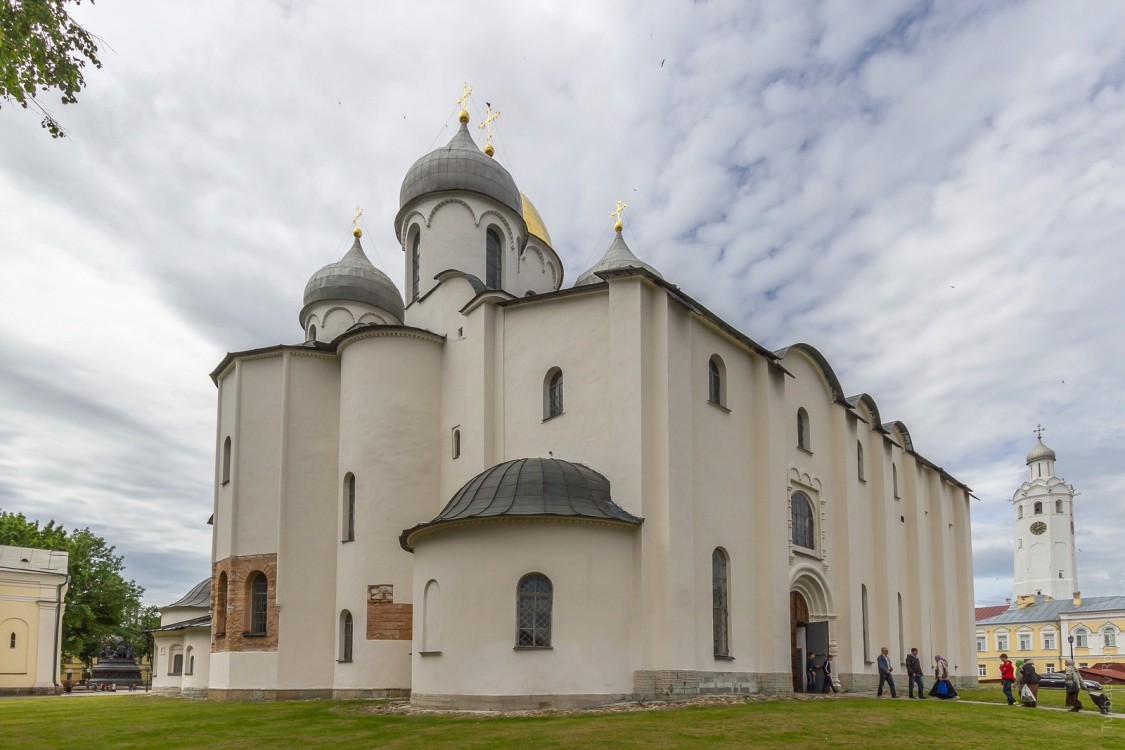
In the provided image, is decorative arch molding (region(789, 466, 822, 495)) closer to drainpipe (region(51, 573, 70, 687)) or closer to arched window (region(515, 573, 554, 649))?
arched window (region(515, 573, 554, 649))

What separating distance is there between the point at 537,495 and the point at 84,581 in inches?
1586

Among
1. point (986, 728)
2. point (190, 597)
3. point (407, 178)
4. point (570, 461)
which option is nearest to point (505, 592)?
point (570, 461)

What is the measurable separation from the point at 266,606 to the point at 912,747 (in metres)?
17.8

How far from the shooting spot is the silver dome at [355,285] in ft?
98.8

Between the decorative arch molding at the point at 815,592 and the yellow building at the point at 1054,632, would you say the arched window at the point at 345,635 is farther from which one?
the yellow building at the point at 1054,632

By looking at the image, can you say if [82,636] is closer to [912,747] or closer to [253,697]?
[253,697]

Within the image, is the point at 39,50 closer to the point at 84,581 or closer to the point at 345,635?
the point at 345,635

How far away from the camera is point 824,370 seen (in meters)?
26.0

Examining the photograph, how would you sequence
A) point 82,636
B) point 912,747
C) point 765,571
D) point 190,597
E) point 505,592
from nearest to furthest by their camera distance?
point 912,747, point 505,592, point 765,571, point 190,597, point 82,636

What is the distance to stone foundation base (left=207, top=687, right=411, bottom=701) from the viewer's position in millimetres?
21797

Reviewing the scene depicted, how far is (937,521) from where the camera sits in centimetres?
3384

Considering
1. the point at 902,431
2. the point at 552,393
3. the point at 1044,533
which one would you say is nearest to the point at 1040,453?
the point at 1044,533

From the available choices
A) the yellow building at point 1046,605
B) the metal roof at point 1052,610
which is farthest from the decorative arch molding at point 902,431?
the metal roof at point 1052,610

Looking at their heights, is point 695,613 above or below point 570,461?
below
